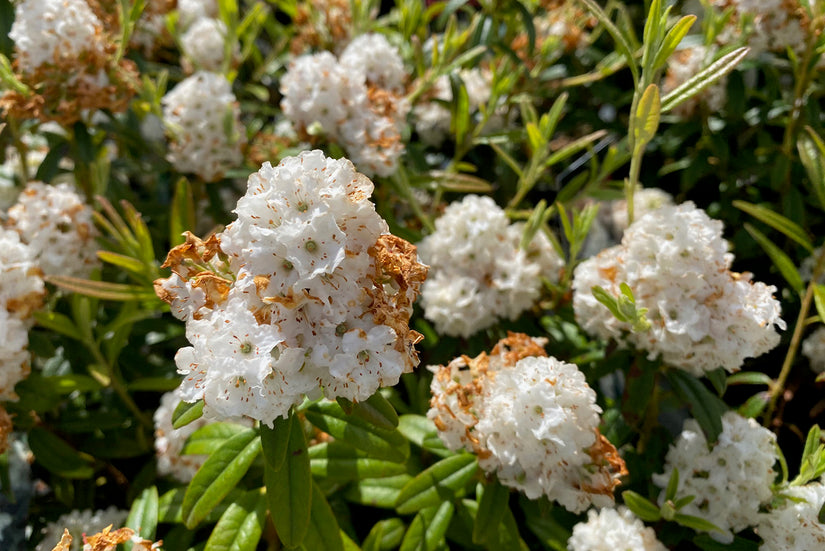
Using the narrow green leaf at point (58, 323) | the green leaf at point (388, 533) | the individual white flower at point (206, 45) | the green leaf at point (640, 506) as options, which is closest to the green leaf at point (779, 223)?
the green leaf at point (640, 506)

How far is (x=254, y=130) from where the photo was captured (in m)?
2.26

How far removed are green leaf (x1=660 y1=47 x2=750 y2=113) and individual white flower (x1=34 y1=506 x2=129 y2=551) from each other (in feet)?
4.93

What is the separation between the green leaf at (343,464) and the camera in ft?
4.47

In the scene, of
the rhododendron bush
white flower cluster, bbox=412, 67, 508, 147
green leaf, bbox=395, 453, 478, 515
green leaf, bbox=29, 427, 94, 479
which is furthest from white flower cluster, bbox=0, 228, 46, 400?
white flower cluster, bbox=412, 67, 508, 147

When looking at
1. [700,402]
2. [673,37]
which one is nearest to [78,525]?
[700,402]

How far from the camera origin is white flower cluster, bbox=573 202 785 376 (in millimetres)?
1287

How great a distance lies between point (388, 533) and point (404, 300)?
29.4 inches

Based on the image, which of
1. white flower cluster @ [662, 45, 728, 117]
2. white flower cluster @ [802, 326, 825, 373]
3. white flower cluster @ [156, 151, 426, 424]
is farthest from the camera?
white flower cluster @ [662, 45, 728, 117]

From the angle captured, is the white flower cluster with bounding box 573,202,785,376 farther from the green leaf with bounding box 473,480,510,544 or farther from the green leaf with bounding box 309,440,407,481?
the green leaf with bounding box 309,440,407,481

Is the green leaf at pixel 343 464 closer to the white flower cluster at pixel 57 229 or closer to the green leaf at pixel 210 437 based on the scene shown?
the green leaf at pixel 210 437

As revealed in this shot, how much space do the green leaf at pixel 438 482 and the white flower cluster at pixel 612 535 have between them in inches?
9.5

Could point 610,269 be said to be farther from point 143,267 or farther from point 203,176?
point 203,176

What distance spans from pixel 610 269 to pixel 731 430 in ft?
1.35

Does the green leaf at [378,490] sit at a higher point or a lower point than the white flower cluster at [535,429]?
lower
